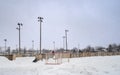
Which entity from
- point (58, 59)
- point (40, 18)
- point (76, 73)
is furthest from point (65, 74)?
point (40, 18)

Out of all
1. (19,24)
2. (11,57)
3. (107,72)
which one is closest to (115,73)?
(107,72)

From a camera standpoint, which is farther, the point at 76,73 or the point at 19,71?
the point at 19,71

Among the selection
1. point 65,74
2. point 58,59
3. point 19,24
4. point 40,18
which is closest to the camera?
point 65,74

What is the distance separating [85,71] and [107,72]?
85.6 inches

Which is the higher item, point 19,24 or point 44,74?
point 19,24

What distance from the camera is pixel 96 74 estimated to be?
62.7 feet

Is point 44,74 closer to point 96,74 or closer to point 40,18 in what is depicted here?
point 96,74

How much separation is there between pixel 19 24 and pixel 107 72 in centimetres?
4203

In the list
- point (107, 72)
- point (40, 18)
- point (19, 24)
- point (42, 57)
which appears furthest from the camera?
point (19, 24)

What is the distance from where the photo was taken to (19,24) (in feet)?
193

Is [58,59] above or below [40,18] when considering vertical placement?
below

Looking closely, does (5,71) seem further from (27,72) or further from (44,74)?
(44,74)

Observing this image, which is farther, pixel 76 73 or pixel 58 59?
pixel 58 59

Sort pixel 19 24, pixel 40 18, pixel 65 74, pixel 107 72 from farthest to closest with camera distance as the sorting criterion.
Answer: pixel 19 24
pixel 40 18
pixel 107 72
pixel 65 74
